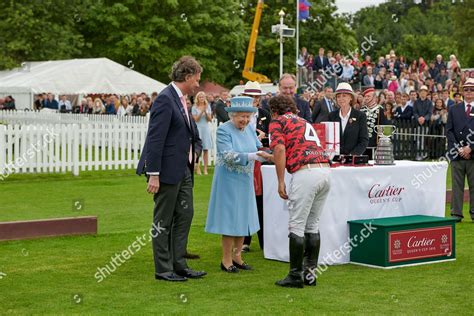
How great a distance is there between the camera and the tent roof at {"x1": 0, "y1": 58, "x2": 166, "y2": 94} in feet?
126

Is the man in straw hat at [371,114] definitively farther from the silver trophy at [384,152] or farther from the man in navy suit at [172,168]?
the man in navy suit at [172,168]

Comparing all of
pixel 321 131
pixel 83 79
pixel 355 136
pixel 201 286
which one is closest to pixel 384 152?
pixel 355 136

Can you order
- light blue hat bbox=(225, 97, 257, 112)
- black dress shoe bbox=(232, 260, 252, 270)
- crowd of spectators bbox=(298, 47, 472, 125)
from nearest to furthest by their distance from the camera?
1. light blue hat bbox=(225, 97, 257, 112)
2. black dress shoe bbox=(232, 260, 252, 270)
3. crowd of spectators bbox=(298, 47, 472, 125)

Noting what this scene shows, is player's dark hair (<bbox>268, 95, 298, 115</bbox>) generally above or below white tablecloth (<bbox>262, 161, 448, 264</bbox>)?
above

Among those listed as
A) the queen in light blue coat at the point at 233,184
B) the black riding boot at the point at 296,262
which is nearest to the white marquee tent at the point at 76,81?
the queen in light blue coat at the point at 233,184

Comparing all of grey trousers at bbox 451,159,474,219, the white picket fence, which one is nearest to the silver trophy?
grey trousers at bbox 451,159,474,219

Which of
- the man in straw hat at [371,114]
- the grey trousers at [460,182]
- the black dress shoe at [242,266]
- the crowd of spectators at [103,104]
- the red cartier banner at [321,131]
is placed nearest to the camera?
the black dress shoe at [242,266]

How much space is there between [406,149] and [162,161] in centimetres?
1697

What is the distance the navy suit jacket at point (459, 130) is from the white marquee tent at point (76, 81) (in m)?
27.1

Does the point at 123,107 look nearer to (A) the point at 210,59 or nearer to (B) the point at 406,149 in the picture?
(B) the point at 406,149

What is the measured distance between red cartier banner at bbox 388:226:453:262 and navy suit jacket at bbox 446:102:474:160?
3143 millimetres

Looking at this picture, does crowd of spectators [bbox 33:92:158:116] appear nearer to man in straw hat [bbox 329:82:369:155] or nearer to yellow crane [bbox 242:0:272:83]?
yellow crane [bbox 242:0:272:83]

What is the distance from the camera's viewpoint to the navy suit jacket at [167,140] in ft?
27.6

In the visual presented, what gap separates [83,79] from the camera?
38.9 metres
